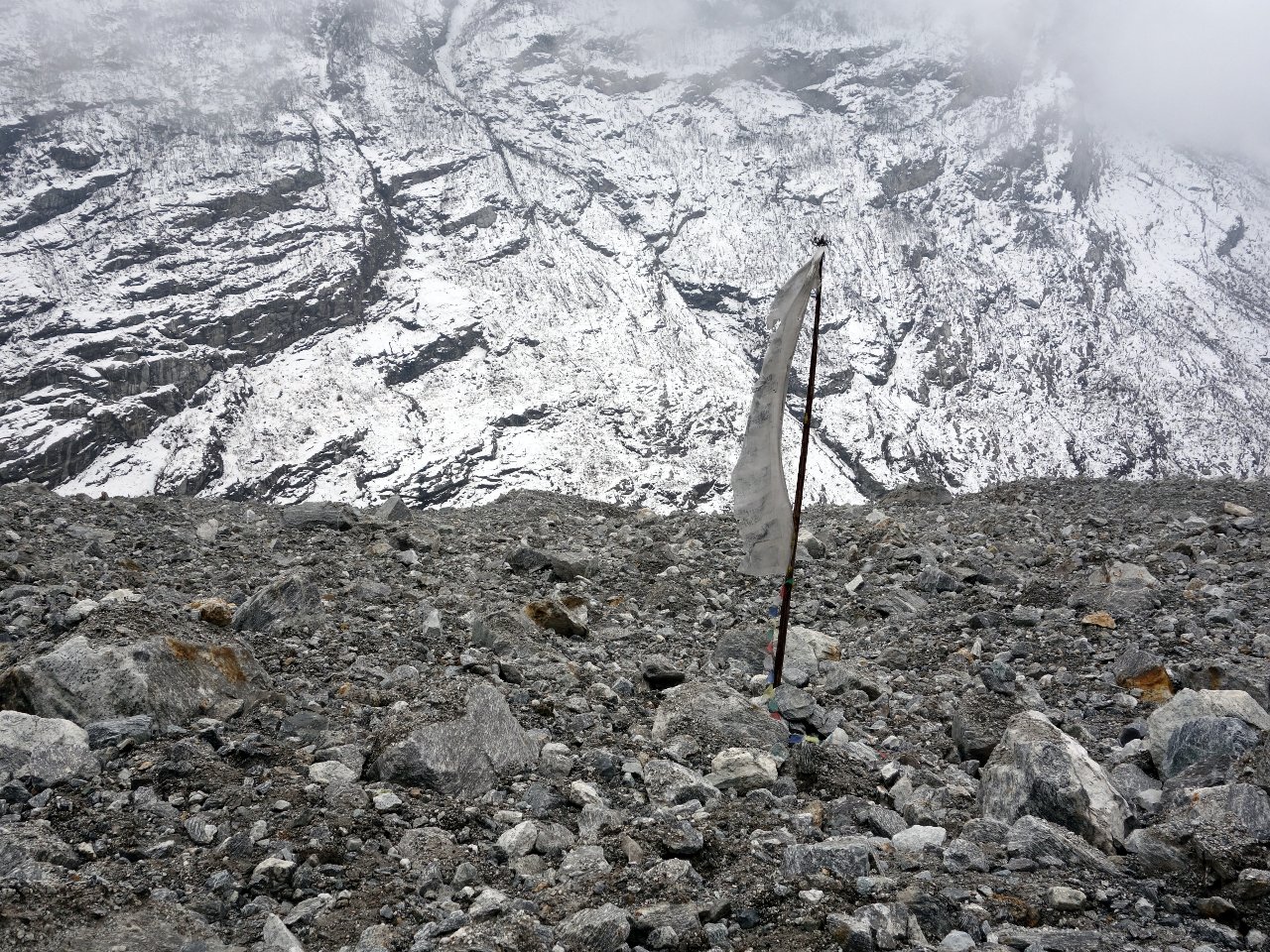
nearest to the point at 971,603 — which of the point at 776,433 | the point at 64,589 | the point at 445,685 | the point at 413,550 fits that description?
the point at 776,433

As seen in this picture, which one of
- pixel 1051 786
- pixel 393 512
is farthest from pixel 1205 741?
pixel 393 512

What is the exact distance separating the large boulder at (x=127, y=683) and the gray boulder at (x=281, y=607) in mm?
1581

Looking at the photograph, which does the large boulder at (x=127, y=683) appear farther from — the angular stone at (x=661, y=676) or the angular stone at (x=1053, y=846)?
the angular stone at (x=1053, y=846)

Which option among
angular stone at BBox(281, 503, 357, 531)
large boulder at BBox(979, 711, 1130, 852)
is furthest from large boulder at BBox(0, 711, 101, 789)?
angular stone at BBox(281, 503, 357, 531)

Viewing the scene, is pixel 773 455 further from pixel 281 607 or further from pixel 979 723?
pixel 281 607

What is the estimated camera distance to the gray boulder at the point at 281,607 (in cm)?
798

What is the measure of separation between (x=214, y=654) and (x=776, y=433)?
4.87 m

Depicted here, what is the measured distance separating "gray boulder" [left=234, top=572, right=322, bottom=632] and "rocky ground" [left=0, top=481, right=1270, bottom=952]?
0.13ft

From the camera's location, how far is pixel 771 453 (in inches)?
244

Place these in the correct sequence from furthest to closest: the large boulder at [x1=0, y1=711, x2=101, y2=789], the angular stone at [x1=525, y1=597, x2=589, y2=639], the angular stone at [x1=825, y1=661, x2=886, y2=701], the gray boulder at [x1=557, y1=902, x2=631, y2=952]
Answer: the angular stone at [x1=525, y1=597, x2=589, y2=639]
the angular stone at [x1=825, y1=661, x2=886, y2=701]
the large boulder at [x1=0, y1=711, x2=101, y2=789]
the gray boulder at [x1=557, y1=902, x2=631, y2=952]

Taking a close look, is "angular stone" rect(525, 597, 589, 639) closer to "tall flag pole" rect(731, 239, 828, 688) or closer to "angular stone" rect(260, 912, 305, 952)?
"tall flag pole" rect(731, 239, 828, 688)

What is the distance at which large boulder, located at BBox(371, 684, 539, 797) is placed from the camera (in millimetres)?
5301

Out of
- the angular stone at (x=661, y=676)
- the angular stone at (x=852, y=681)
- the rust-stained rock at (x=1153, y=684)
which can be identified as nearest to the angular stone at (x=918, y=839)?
the angular stone at (x=852, y=681)

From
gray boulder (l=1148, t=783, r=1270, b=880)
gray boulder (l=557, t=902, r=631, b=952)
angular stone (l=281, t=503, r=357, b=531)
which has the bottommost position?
gray boulder (l=557, t=902, r=631, b=952)
